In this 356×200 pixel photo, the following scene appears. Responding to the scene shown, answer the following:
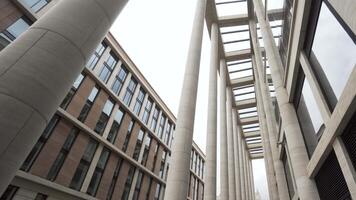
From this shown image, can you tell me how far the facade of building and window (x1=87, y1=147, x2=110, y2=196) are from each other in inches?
3.7

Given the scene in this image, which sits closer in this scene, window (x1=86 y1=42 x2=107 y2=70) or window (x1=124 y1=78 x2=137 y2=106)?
window (x1=86 y1=42 x2=107 y2=70)

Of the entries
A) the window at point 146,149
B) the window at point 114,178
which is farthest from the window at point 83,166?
the window at point 146,149

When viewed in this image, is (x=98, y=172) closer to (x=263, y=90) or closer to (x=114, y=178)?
(x=114, y=178)

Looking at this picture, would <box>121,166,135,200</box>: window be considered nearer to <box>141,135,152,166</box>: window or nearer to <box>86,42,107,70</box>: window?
<box>141,135,152,166</box>: window

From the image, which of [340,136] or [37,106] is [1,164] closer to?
[37,106]

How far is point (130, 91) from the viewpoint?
32.0 m

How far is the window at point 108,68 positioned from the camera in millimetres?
27094

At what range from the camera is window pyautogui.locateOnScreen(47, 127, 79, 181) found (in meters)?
20.0

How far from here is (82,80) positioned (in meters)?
24.1

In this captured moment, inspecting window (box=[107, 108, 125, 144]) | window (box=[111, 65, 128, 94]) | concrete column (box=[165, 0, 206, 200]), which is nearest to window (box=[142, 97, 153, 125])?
window (box=[107, 108, 125, 144])

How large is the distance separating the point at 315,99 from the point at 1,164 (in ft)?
31.7

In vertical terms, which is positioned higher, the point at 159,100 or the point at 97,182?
the point at 159,100

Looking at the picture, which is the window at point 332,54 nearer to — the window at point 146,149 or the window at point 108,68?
the window at point 108,68

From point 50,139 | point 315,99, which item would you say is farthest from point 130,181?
point 315,99
